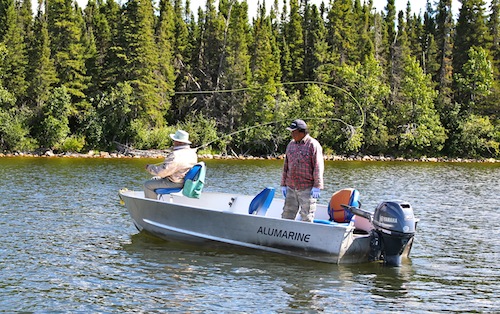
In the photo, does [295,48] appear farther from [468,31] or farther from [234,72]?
[468,31]

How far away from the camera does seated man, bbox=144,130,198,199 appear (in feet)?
38.2

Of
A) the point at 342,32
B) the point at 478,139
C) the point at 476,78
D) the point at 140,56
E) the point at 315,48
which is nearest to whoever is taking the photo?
the point at 140,56

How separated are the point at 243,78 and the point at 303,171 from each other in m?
48.3

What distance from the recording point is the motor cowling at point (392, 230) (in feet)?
31.8

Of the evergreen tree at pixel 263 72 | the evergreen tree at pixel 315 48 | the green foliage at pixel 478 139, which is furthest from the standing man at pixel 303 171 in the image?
the evergreen tree at pixel 315 48

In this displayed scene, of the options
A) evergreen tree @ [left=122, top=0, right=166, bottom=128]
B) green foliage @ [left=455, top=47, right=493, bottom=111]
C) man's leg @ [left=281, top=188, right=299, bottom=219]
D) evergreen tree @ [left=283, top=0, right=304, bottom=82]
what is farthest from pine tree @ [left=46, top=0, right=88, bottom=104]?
man's leg @ [left=281, top=188, right=299, bottom=219]

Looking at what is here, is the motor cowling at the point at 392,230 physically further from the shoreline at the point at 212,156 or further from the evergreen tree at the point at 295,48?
the evergreen tree at the point at 295,48

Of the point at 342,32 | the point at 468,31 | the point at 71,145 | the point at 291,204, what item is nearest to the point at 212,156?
the point at 71,145

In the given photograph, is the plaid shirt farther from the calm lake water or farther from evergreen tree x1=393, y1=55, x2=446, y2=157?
evergreen tree x1=393, y1=55, x2=446, y2=157

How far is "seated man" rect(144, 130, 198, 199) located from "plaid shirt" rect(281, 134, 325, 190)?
2285 mm

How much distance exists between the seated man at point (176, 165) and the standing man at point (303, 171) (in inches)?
85.8

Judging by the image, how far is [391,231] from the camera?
9734 mm

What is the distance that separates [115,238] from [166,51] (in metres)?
43.9

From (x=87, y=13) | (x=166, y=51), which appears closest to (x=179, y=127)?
(x=166, y=51)
